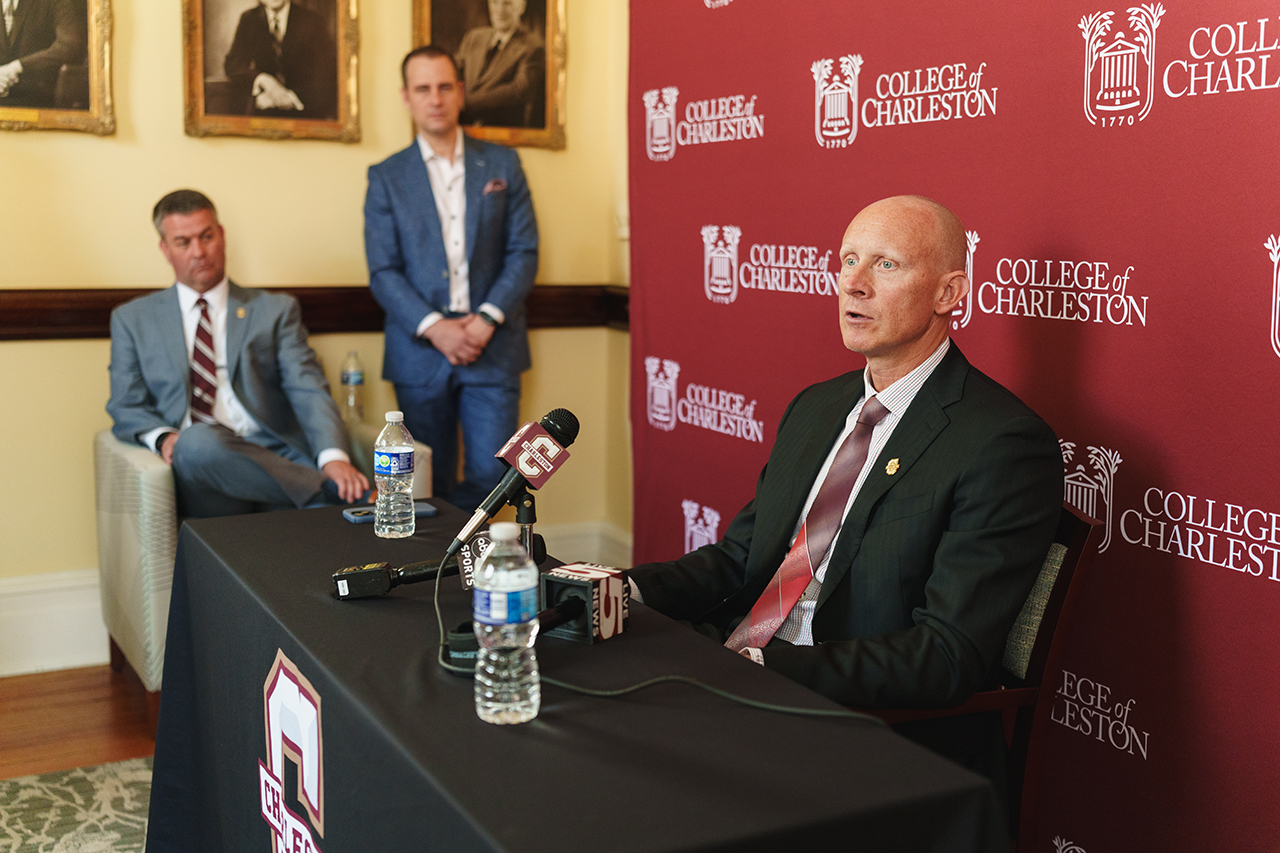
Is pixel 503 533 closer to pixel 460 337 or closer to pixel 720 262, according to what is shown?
pixel 720 262

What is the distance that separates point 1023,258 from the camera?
2318mm

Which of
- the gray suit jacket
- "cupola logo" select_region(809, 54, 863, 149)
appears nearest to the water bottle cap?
"cupola logo" select_region(809, 54, 863, 149)

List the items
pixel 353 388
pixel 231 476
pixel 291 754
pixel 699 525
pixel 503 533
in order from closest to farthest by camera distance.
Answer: pixel 503 533 → pixel 291 754 → pixel 231 476 → pixel 699 525 → pixel 353 388

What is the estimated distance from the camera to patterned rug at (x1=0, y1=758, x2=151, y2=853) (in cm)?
262

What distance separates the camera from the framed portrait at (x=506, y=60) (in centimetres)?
422

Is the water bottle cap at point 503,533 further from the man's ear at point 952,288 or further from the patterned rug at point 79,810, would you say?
the patterned rug at point 79,810

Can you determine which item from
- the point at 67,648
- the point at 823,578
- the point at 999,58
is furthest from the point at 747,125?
the point at 67,648

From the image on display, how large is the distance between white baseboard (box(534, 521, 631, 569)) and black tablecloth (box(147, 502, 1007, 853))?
2811 mm

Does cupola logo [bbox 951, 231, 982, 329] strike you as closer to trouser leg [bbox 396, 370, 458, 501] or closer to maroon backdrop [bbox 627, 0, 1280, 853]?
maroon backdrop [bbox 627, 0, 1280, 853]

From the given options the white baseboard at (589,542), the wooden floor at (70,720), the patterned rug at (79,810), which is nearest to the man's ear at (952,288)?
the patterned rug at (79,810)

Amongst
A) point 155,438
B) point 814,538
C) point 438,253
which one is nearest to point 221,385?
point 155,438

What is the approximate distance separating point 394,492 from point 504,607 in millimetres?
919

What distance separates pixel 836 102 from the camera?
9.33 ft

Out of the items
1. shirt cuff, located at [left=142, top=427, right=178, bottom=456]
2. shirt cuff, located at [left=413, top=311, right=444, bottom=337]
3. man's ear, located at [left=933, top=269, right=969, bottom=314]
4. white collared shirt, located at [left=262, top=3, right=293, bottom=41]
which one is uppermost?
white collared shirt, located at [left=262, top=3, right=293, bottom=41]
